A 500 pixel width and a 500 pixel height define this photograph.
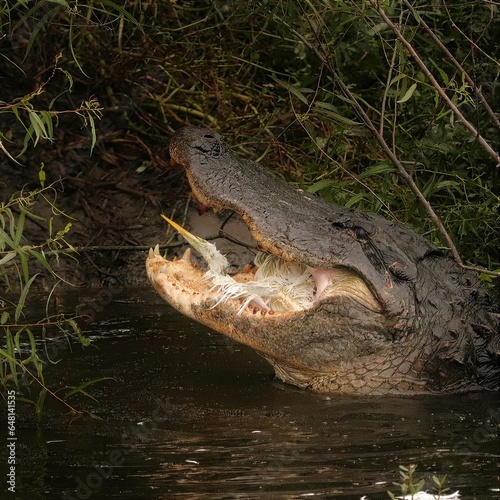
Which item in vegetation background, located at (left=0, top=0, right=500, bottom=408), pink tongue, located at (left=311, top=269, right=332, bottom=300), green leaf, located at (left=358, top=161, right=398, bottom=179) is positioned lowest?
vegetation background, located at (left=0, top=0, right=500, bottom=408)

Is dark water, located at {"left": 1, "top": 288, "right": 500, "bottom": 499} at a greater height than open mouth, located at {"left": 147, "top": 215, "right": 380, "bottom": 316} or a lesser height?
lesser

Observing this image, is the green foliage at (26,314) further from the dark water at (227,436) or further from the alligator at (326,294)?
the alligator at (326,294)

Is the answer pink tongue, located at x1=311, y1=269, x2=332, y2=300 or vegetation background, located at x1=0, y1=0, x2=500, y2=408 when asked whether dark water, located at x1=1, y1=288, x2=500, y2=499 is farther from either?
vegetation background, located at x1=0, y1=0, x2=500, y2=408

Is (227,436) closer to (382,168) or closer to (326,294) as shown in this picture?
(326,294)

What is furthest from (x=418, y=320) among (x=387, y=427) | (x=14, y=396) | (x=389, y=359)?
(x=14, y=396)

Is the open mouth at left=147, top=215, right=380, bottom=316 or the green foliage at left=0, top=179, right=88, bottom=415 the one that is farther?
the open mouth at left=147, top=215, right=380, bottom=316

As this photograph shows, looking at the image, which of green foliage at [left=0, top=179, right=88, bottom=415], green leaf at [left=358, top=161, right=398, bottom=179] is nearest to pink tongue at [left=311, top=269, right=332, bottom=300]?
green leaf at [left=358, top=161, right=398, bottom=179]

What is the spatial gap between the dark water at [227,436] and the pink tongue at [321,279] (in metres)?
0.48

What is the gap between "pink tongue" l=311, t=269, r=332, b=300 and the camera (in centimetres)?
451

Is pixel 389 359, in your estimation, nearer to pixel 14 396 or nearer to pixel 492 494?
pixel 492 494

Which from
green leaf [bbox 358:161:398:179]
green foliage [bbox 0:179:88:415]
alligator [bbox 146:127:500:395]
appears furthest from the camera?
green leaf [bbox 358:161:398:179]

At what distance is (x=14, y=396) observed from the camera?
438 cm

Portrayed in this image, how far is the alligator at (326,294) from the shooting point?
448 centimetres

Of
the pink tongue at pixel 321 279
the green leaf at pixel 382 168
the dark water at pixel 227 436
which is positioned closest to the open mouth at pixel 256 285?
the pink tongue at pixel 321 279
